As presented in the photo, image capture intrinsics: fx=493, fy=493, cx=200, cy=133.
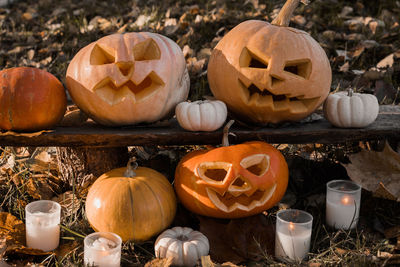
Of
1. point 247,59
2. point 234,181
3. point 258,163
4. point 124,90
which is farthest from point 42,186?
point 247,59

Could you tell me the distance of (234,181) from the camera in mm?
2533

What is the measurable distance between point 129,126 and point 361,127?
1300mm

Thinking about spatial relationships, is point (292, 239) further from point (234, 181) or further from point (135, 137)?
point (135, 137)

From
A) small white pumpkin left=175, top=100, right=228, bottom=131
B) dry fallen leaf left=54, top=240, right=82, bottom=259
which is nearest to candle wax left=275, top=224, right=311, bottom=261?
small white pumpkin left=175, top=100, right=228, bottom=131

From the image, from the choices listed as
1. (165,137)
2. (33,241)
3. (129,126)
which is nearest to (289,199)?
(165,137)

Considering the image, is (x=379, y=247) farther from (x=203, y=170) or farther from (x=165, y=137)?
(x=165, y=137)

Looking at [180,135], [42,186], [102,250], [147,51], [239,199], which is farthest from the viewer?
[42,186]

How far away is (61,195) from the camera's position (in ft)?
9.53

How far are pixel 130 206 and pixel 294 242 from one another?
0.79 meters

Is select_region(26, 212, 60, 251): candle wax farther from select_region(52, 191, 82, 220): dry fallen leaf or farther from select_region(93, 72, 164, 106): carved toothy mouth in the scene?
select_region(93, 72, 164, 106): carved toothy mouth

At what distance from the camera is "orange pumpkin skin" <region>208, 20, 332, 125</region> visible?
2639 mm

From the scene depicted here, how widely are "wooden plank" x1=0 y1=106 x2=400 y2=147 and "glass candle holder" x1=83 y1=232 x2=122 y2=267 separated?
2.05 feet

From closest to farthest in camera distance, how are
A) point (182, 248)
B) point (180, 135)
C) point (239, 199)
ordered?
point (182, 248), point (239, 199), point (180, 135)

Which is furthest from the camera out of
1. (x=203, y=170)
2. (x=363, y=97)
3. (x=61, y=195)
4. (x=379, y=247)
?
(x=61, y=195)
